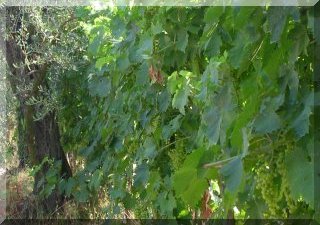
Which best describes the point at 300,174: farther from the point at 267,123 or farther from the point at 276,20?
the point at 276,20

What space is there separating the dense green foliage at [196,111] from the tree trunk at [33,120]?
0.12 m

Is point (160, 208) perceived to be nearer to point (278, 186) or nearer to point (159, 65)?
point (159, 65)

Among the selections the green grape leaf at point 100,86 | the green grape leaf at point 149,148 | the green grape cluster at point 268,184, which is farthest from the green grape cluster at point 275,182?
the green grape leaf at point 100,86

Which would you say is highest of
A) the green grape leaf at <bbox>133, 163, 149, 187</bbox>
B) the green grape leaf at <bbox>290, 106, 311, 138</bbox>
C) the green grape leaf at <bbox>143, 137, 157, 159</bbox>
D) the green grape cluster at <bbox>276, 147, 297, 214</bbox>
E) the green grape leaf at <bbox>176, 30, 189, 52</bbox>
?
the green grape leaf at <bbox>176, 30, 189, 52</bbox>

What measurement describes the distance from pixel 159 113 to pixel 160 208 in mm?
492

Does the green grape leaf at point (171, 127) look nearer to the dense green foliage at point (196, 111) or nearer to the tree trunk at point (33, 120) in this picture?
the dense green foliage at point (196, 111)

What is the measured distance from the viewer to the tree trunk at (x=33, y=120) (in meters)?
4.25

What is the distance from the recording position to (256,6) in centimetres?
147

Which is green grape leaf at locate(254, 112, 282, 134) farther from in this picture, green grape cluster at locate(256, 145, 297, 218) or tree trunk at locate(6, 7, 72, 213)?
tree trunk at locate(6, 7, 72, 213)

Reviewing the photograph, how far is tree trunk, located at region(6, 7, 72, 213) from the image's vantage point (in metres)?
4.25

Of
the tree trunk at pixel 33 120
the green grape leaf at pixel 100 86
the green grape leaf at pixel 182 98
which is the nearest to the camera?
the green grape leaf at pixel 182 98

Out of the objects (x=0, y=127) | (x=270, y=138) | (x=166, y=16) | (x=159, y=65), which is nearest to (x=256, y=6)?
(x=270, y=138)

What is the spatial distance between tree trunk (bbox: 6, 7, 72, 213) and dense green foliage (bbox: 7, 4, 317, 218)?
12 centimetres

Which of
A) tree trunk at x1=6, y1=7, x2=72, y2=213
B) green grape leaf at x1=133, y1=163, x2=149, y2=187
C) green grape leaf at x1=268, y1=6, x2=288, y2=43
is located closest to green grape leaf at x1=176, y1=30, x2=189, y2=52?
green grape leaf at x1=133, y1=163, x2=149, y2=187
